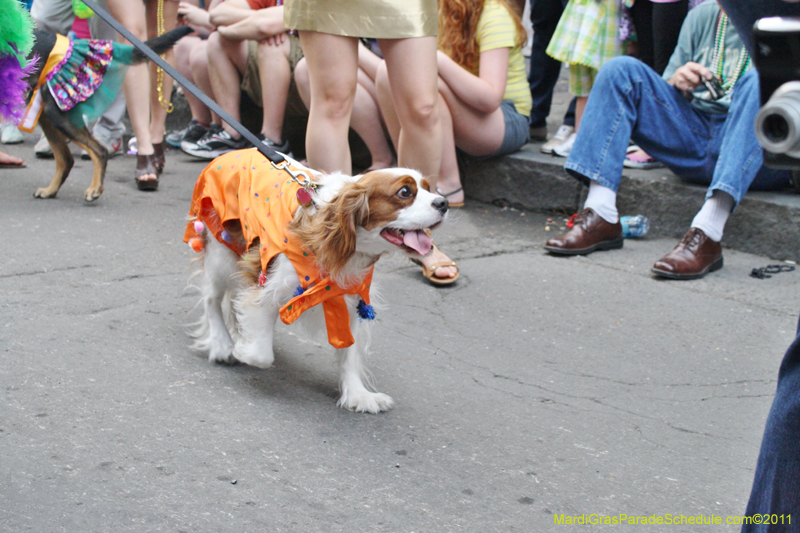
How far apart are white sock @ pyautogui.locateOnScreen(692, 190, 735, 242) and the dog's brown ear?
2319mm

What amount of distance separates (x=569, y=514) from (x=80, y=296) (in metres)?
2.22

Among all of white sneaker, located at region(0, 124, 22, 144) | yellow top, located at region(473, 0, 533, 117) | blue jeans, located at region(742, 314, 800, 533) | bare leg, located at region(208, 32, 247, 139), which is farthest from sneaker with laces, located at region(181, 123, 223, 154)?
blue jeans, located at region(742, 314, 800, 533)

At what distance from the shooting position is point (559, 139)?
5418mm

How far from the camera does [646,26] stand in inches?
200

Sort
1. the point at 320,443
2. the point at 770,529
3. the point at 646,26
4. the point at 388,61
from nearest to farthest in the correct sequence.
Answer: the point at 770,529 < the point at 320,443 < the point at 388,61 < the point at 646,26

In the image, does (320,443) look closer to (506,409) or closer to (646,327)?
(506,409)

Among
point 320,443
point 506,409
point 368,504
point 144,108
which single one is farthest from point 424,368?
point 144,108

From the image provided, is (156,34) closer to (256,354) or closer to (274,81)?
(274,81)

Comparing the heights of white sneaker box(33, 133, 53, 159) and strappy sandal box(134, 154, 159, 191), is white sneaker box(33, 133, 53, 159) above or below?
below

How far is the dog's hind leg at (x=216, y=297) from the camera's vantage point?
8.84ft

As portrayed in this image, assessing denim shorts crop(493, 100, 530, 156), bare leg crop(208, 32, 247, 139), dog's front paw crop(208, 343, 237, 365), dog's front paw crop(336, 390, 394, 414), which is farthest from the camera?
bare leg crop(208, 32, 247, 139)

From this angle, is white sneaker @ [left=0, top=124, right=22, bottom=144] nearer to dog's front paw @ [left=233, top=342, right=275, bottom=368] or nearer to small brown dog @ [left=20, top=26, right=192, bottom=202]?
small brown dog @ [left=20, top=26, right=192, bottom=202]

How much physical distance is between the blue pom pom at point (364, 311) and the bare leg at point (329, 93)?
1094 mm

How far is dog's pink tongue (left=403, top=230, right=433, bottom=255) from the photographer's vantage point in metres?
2.26
